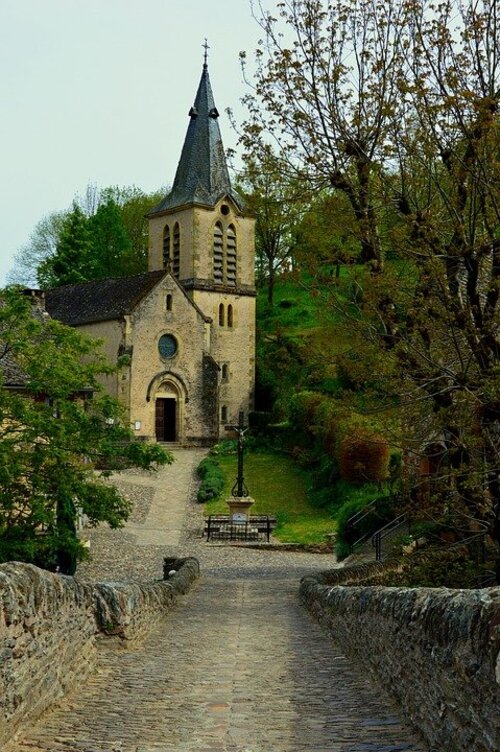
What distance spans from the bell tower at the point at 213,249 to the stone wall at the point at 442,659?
171ft

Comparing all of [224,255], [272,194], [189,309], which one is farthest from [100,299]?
[272,194]

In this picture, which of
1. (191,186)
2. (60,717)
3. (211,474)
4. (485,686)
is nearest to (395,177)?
(60,717)

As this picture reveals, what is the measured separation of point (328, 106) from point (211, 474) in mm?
30828

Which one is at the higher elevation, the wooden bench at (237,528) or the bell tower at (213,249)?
the bell tower at (213,249)

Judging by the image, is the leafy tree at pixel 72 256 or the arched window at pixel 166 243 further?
the leafy tree at pixel 72 256

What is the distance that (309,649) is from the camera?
469 inches

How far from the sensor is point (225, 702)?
7801 millimetres

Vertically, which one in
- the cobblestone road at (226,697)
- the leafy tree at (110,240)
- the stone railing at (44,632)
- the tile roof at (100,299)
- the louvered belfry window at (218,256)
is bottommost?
the cobblestone road at (226,697)

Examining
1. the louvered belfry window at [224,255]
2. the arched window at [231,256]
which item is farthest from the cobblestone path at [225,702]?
the arched window at [231,256]

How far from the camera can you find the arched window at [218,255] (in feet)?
203

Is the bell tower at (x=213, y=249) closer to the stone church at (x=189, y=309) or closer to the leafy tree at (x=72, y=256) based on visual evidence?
the stone church at (x=189, y=309)

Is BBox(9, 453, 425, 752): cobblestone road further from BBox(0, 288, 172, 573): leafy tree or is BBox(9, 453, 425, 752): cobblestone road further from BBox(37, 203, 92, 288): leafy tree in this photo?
BBox(37, 203, 92, 288): leafy tree

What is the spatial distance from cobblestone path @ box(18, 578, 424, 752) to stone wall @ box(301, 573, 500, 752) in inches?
11.2

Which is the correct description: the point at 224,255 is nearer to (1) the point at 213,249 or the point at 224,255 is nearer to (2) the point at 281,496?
(1) the point at 213,249
